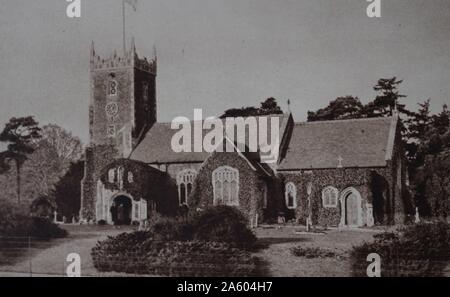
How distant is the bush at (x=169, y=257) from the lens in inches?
463

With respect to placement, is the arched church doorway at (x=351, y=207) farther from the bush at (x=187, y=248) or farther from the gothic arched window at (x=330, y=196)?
the bush at (x=187, y=248)

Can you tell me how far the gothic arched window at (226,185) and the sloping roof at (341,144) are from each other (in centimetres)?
97

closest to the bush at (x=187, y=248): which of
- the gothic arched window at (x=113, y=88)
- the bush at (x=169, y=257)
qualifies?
the bush at (x=169, y=257)

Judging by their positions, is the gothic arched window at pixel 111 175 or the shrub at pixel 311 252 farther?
the gothic arched window at pixel 111 175

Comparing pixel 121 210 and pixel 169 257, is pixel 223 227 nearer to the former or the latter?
pixel 169 257

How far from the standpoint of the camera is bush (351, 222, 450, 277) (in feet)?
36.5

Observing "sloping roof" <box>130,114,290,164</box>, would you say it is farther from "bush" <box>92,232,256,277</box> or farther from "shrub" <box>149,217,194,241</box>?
"bush" <box>92,232,256,277</box>

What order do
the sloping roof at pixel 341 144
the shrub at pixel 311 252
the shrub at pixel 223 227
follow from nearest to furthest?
1. the shrub at pixel 311 252
2. the shrub at pixel 223 227
3. the sloping roof at pixel 341 144

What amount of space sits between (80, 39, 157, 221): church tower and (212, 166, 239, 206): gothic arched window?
173 cm

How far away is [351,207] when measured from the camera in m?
12.6

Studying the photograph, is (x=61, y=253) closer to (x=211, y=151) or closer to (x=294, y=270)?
(x=211, y=151)

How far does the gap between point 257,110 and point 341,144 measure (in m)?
1.84

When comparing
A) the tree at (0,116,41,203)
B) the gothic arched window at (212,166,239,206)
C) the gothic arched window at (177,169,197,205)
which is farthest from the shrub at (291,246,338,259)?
the tree at (0,116,41,203)
